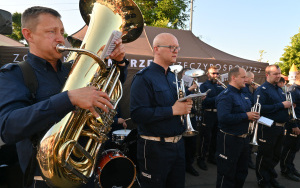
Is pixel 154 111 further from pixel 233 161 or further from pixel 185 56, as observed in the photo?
pixel 185 56

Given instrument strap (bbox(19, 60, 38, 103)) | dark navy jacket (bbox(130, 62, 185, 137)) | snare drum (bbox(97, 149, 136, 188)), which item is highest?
instrument strap (bbox(19, 60, 38, 103))

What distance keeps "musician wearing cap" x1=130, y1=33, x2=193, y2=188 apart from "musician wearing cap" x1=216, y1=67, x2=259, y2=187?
1139mm

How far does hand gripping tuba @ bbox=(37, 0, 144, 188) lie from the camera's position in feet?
3.87

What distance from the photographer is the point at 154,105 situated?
2.50 meters

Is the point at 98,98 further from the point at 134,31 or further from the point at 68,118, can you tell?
the point at 134,31

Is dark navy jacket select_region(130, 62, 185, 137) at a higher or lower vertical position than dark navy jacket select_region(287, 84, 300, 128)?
higher

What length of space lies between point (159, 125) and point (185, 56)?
15.3ft

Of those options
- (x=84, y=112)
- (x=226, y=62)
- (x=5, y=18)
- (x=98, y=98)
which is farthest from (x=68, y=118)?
(x=226, y=62)

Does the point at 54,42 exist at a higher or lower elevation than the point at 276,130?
higher

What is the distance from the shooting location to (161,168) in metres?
2.30

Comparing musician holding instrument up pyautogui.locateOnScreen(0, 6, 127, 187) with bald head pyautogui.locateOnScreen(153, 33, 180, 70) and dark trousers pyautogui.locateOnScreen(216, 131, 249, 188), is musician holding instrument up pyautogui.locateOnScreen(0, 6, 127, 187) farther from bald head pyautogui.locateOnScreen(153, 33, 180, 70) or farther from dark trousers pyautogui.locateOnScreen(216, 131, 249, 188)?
dark trousers pyautogui.locateOnScreen(216, 131, 249, 188)

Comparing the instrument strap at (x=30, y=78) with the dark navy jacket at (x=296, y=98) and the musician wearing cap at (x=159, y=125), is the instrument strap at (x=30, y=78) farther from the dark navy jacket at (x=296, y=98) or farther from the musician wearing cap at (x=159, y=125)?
→ the dark navy jacket at (x=296, y=98)

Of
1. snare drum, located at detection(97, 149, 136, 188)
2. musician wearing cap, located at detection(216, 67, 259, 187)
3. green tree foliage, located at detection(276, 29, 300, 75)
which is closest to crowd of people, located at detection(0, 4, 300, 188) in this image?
musician wearing cap, located at detection(216, 67, 259, 187)

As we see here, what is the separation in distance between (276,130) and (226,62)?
317cm
